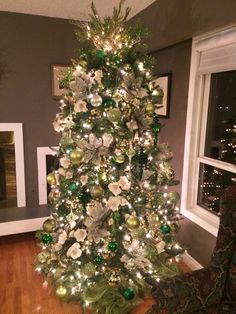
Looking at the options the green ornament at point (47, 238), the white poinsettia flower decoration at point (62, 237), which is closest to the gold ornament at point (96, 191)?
the white poinsettia flower decoration at point (62, 237)

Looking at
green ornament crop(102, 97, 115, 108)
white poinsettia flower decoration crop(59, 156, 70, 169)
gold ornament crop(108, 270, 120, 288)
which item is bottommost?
gold ornament crop(108, 270, 120, 288)

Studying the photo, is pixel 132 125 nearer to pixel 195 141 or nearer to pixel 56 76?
pixel 195 141

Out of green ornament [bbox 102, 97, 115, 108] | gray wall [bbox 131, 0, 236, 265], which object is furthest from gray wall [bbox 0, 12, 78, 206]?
green ornament [bbox 102, 97, 115, 108]

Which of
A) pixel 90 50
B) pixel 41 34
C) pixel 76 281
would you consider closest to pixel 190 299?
pixel 76 281

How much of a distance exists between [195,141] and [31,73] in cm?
208

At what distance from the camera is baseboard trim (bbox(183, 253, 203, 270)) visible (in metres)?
2.41

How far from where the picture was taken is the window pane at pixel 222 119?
214 cm

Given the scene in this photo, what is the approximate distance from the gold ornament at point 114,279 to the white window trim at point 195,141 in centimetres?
90

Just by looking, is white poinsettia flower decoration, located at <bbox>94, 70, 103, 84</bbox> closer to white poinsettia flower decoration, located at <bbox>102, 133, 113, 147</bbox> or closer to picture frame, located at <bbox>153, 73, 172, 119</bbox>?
white poinsettia flower decoration, located at <bbox>102, 133, 113, 147</bbox>

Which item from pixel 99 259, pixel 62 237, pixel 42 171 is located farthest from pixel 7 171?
pixel 99 259

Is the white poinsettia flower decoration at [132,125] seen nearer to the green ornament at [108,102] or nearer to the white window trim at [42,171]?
the green ornament at [108,102]

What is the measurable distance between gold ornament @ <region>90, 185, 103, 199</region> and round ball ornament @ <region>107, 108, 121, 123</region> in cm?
44

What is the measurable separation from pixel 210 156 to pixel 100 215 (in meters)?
1.21

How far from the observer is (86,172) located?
179cm
